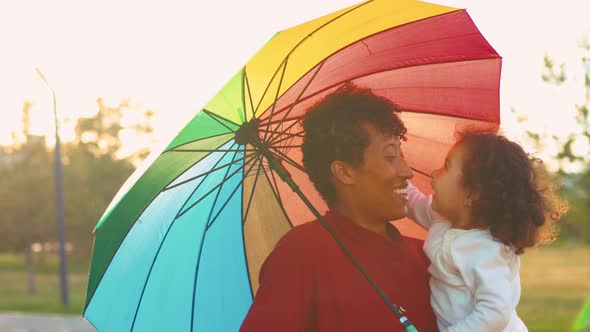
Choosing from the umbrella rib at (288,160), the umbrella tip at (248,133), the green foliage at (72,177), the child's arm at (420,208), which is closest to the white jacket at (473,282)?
the child's arm at (420,208)

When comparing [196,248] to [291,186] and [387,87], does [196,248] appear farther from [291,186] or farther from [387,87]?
[387,87]

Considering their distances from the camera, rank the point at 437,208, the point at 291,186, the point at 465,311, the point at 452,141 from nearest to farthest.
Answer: the point at 465,311 → the point at 437,208 → the point at 291,186 → the point at 452,141

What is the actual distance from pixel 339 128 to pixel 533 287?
40.0 meters

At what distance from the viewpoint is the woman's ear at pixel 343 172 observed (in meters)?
2.85

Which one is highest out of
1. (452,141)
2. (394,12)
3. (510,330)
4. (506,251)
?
(394,12)

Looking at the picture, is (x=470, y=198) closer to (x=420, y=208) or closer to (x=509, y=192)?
(x=509, y=192)

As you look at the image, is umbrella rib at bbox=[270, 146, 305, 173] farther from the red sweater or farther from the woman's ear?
the red sweater

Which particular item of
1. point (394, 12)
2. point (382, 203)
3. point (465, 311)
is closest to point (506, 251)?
point (465, 311)

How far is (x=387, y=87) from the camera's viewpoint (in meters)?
3.24

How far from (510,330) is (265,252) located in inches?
38.0

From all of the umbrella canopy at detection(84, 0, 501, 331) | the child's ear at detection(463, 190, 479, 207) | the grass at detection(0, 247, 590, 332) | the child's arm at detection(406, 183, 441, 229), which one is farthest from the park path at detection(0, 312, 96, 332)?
the child's ear at detection(463, 190, 479, 207)

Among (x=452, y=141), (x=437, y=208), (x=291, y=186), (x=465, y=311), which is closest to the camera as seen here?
(x=465, y=311)

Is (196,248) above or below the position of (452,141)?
below

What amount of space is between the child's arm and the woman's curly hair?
0.30 metres
